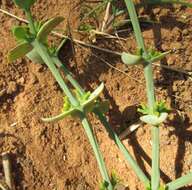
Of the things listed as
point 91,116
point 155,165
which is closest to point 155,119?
point 155,165

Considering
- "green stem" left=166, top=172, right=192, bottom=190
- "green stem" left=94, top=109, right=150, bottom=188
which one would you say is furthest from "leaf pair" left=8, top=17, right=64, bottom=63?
"green stem" left=166, top=172, right=192, bottom=190

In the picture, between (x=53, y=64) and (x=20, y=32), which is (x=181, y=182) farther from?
(x=20, y=32)

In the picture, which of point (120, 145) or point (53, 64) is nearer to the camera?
point (53, 64)

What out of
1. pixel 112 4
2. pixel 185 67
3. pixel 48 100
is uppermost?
pixel 112 4

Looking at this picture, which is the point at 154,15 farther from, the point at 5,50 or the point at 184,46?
the point at 5,50

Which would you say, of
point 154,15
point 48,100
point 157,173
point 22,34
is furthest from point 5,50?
point 157,173

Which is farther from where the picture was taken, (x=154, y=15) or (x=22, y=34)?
(x=154, y=15)

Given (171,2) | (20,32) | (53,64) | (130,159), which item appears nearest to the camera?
(20,32)

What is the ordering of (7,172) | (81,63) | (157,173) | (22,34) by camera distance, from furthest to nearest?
(81,63), (7,172), (157,173), (22,34)
